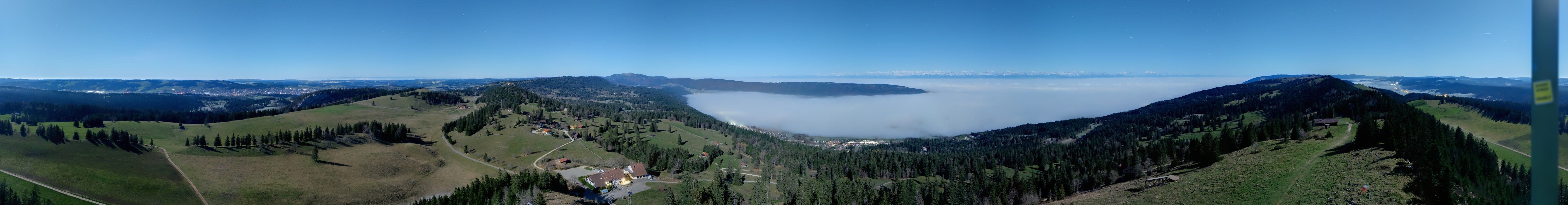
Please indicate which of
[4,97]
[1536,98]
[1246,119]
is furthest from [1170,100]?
[4,97]

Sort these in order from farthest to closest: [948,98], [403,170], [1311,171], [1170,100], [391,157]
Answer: [948,98] → [1170,100] → [391,157] → [403,170] → [1311,171]

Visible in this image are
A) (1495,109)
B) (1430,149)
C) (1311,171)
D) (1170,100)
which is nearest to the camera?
(1430,149)

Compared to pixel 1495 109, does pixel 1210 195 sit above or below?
below

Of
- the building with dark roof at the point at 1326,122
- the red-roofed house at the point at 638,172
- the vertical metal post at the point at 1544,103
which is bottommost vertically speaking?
the red-roofed house at the point at 638,172

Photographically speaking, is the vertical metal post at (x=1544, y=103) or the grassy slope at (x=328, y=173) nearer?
the vertical metal post at (x=1544, y=103)

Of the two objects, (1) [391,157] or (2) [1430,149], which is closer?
(2) [1430,149]

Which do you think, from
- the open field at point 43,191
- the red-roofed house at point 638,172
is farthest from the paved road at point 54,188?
the red-roofed house at point 638,172

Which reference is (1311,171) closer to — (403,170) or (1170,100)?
(403,170)

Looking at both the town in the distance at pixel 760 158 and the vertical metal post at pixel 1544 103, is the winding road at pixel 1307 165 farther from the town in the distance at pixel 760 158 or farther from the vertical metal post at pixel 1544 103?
the vertical metal post at pixel 1544 103
